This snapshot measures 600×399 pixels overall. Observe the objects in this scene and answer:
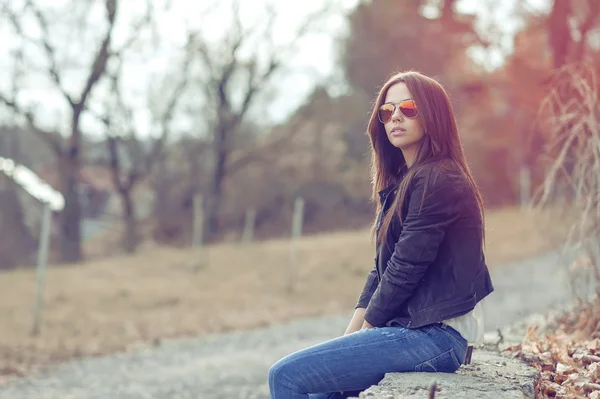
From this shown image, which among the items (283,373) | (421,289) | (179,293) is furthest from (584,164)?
(179,293)

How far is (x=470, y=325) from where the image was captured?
2613 mm

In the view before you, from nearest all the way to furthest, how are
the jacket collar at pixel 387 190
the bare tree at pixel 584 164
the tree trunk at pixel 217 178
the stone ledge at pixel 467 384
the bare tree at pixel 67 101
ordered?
the stone ledge at pixel 467 384
the jacket collar at pixel 387 190
the bare tree at pixel 584 164
the bare tree at pixel 67 101
the tree trunk at pixel 217 178

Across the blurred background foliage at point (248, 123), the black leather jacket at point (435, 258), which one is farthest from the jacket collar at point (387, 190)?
the blurred background foliage at point (248, 123)

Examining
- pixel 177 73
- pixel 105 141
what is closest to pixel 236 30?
pixel 177 73

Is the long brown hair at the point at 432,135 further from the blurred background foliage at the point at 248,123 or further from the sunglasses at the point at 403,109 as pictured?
the blurred background foliage at the point at 248,123

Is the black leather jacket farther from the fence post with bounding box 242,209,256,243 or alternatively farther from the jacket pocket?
the fence post with bounding box 242,209,256,243

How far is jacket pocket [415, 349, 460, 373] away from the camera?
2.61m

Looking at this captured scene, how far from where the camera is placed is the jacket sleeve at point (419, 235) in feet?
8.18

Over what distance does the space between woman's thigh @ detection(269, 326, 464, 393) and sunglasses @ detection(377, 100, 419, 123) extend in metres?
0.81

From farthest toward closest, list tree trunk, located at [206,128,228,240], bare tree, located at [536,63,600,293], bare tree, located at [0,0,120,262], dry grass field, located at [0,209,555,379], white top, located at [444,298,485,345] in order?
tree trunk, located at [206,128,228,240]
bare tree, located at [0,0,120,262]
dry grass field, located at [0,209,555,379]
bare tree, located at [536,63,600,293]
white top, located at [444,298,485,345]

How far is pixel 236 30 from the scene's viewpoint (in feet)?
77.6

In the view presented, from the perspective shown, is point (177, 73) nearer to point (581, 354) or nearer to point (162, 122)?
point (162, 122)

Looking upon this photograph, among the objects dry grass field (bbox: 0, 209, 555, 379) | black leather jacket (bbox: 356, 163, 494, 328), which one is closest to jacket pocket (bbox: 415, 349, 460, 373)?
black leather jacket (bbox: 356, 163, 494, 328)

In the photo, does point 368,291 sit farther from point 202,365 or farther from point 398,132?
point 202,365
